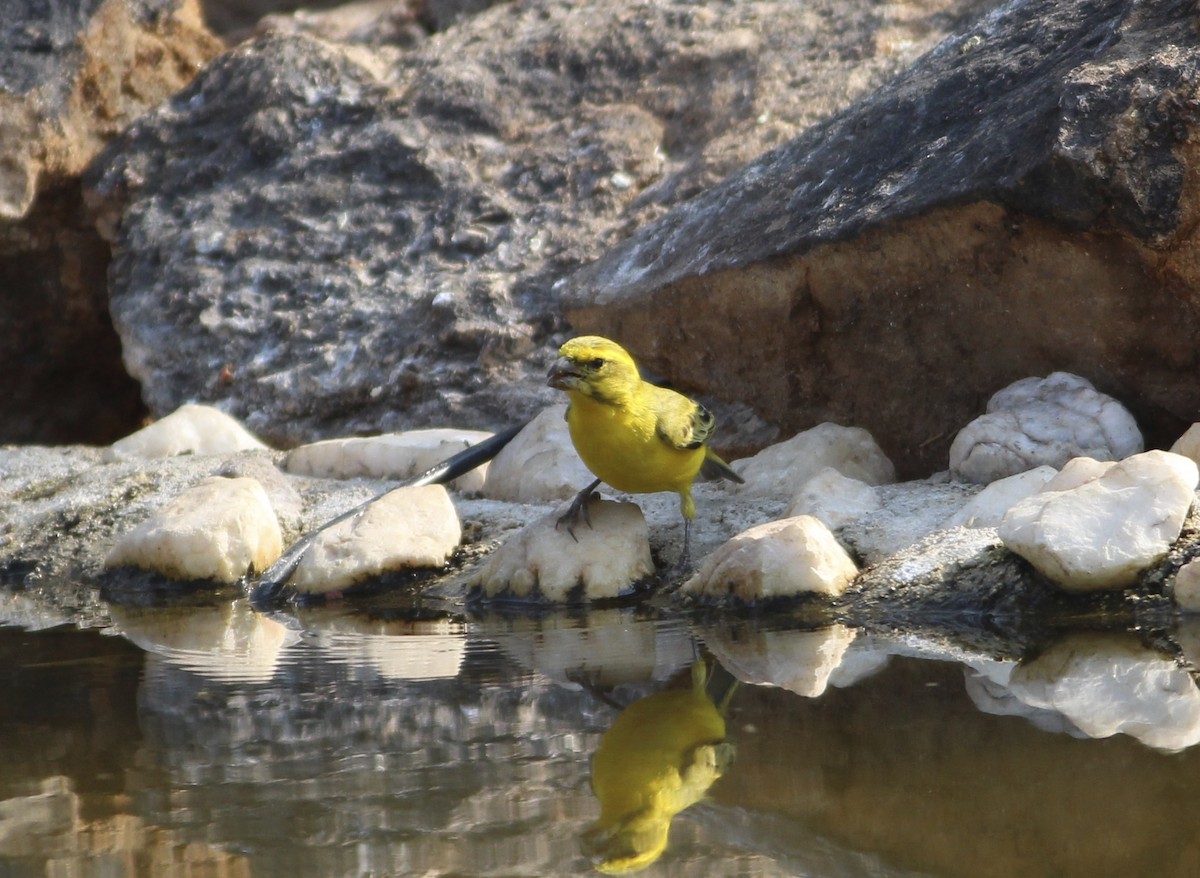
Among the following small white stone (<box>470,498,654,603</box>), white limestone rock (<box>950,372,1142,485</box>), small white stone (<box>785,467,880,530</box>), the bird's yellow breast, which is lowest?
small white stone (<box>470,498,654,603</box>)

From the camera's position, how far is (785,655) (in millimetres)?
3961

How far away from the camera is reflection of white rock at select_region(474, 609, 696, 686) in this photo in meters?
3.89

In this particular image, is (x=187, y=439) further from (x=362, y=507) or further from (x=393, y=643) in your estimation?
(x=393, y=643)

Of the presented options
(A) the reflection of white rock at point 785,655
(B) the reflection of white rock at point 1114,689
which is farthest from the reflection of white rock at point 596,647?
(B) the reflection of white rock at point 1114,689

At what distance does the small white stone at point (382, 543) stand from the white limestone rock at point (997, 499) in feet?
6.72

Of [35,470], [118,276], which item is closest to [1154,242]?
[35,470]

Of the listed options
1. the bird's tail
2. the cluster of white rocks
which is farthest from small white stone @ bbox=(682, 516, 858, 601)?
the bird's tail

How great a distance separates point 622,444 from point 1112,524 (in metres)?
1.74

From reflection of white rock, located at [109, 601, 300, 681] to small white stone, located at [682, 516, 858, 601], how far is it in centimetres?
151

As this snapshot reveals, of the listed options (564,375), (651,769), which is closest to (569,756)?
(651,769)

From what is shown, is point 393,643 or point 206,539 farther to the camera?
point 206,539

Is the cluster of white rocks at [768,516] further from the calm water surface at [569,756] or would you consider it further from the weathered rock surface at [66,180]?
the weathered rock surface at [66,180]

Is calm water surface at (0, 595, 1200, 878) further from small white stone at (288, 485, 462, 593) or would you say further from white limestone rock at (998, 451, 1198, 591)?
small white stone at (288, 485, 462, 593)

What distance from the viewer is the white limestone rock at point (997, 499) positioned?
4699mm
